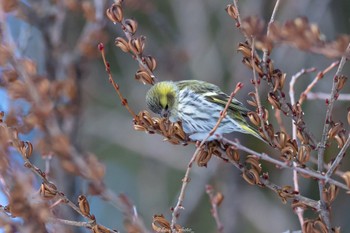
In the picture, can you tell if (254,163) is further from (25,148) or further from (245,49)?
(25,148)

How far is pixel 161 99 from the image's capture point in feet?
12.2

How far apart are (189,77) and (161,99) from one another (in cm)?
282

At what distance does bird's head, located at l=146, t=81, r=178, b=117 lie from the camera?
3713mm

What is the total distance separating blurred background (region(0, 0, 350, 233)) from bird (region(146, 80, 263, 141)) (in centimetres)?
89

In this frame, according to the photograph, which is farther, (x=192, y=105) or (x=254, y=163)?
(x=192, y=105)

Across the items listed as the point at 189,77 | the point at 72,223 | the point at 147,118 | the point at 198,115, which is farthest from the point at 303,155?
the point at 189,77

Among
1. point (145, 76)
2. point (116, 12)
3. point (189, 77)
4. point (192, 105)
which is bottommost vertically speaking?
point (145, 76)

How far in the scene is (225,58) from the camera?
24.2 ft

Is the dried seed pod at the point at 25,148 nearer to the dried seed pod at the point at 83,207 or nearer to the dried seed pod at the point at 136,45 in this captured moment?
the dried seed pod at the point at 83,207

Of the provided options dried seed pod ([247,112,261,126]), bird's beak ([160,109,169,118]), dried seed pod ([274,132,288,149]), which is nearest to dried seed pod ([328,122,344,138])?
dried seed pod ([274,132,288,149])

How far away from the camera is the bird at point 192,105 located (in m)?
3.51

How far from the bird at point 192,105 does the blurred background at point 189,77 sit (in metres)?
0.89

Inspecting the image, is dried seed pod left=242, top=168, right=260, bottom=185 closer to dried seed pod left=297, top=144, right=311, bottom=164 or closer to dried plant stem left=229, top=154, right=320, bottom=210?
dried plant stem left=229, top=154, right=320, bottom=210

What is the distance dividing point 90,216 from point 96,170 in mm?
219
